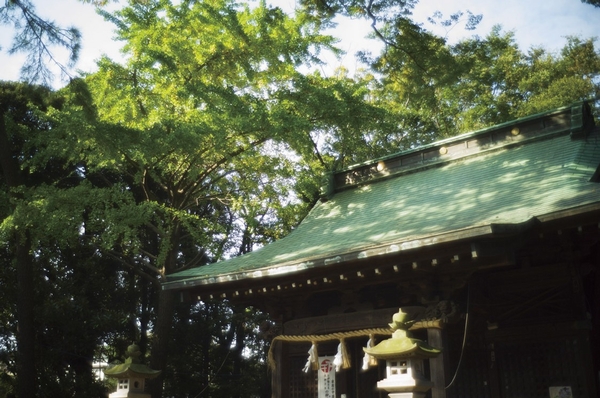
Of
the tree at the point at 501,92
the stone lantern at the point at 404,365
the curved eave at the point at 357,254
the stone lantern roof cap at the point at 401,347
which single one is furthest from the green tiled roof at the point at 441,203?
the tree at the point at 501,92

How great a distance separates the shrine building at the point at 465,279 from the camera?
5.93 m

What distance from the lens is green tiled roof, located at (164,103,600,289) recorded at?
6176 millimetres

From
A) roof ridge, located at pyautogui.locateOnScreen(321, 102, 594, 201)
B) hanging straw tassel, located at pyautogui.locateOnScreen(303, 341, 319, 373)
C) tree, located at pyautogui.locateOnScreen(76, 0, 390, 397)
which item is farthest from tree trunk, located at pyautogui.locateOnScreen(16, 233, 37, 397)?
hanging straw tassel, located at pyautogui.locateOnScreen(303, 341, 319, 373)

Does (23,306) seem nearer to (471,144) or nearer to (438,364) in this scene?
(438,364)

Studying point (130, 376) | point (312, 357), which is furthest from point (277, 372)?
point (130, 376)

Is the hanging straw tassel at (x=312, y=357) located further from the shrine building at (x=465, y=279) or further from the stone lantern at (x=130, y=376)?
the stone lantern at (x=130, y=376)

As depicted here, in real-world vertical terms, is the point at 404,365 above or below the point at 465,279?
below

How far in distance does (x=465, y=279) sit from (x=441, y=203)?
6.32 feet

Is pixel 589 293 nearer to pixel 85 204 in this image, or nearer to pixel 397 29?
pixel 397 29

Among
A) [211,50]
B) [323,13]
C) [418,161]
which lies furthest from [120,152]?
[418,161]

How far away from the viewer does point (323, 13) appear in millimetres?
8781

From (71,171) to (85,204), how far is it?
17.1 ft

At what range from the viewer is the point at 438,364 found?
616cm

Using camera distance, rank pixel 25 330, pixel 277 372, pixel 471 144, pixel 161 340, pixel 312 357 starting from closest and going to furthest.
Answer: pixel 312 357 < pixel 277 372 < pixel 471 144 < pixel 25 330 < pixel 161 340
